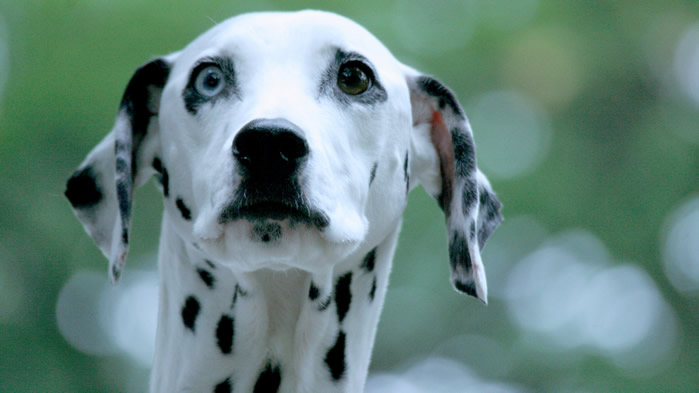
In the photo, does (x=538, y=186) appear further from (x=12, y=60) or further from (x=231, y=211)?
(x=231, y=211)

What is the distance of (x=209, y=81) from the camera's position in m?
1.94

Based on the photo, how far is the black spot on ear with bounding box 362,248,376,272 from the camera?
2039 mm

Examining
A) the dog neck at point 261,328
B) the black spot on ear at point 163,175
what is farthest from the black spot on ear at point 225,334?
the black spot on ear at point 163,175

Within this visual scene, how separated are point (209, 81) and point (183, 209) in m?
0.32

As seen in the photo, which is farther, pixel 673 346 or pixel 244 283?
pixel 673 346

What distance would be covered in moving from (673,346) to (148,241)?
313cm

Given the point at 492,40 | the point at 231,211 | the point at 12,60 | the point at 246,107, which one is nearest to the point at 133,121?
the point at 246,107

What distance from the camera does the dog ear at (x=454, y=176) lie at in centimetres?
205

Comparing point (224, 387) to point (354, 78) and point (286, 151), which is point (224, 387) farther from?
point (354, 78)

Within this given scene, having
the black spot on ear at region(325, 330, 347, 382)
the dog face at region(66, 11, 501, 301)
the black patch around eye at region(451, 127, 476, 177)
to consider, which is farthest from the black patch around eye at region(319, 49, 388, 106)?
the black spot on ear at region(325, 330, 347, 382)

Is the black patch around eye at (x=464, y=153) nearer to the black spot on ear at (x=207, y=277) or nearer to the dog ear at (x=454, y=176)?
the dog ear at (x=454, y=176)

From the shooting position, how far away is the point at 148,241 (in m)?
4.48

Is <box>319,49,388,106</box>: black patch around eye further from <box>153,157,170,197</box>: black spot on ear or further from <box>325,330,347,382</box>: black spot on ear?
<box>325,330,347,382</box>: black spot on ear

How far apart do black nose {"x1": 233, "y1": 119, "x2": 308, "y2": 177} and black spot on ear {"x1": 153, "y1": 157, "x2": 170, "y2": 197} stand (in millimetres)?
461
